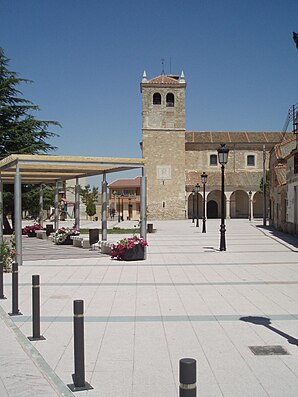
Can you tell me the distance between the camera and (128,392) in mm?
4805

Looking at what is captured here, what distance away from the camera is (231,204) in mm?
59344

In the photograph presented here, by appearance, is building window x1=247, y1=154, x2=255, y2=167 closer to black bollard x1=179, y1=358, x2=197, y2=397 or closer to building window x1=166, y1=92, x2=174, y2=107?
building window x1=166, y1=92, x2=174, y2=107

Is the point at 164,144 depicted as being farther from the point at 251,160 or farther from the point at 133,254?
the point at 133,254

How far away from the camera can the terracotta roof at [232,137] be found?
61.4 metres

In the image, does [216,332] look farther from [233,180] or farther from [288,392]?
→ [233,180]

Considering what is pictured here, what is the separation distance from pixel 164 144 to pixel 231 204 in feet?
35.3

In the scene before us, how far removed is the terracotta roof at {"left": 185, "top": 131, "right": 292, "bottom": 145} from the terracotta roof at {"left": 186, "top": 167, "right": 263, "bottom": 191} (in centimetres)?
390

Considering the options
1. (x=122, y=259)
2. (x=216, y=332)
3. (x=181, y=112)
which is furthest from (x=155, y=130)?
(x=216, y=332)

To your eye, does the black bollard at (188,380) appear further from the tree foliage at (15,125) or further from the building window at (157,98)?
the building window at (157,98)

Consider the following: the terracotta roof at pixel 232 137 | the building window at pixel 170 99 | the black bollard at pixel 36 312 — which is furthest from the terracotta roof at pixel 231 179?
the black bollard at pixel 36 312

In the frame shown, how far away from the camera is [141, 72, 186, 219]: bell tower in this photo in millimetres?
56031

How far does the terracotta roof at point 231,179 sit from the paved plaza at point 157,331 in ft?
144

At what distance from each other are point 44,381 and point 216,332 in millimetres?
2735

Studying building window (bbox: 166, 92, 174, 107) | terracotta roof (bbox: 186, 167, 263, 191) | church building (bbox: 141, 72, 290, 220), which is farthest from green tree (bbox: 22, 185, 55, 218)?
building window (bbox: 166, 92, 174, 107)
